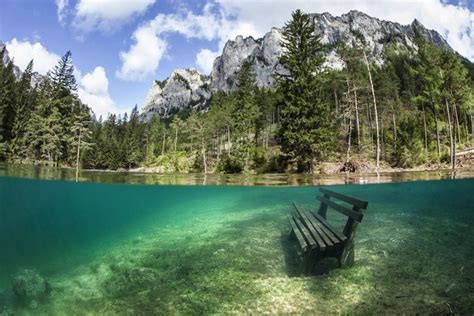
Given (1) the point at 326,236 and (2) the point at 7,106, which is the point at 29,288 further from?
(2) the point at 7,106

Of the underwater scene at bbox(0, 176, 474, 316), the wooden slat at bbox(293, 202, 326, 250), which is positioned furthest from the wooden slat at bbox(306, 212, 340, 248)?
the underwater scene at bbox(0, 176, 474, 316)

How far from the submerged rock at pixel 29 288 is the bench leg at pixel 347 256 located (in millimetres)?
7621

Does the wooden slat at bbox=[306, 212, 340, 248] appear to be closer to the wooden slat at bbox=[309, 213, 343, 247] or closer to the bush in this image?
A: the wooden slat at bbox=[309, 213, 343, 247]

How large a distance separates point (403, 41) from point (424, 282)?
746 feet

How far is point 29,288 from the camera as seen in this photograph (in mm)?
7941

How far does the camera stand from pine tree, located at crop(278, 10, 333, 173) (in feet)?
105

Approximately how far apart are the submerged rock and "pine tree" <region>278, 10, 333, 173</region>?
26302mm

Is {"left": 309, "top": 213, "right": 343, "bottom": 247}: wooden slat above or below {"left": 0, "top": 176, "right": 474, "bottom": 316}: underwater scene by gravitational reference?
above

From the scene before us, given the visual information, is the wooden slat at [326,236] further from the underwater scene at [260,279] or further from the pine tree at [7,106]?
the pine tree at [7,106]

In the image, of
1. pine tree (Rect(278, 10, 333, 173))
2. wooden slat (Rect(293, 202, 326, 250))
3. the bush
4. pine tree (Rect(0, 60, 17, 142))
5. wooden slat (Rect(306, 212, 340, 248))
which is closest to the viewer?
wooden slat (Rect(293, 202, 326, 250))

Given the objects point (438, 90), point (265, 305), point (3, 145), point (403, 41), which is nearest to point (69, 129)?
point (3, 145)

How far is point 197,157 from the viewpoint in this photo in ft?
206

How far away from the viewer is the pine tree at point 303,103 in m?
32.2

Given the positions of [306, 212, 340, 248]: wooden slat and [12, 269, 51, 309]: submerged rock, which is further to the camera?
[12, 269, 51, 309]: submerged rock
